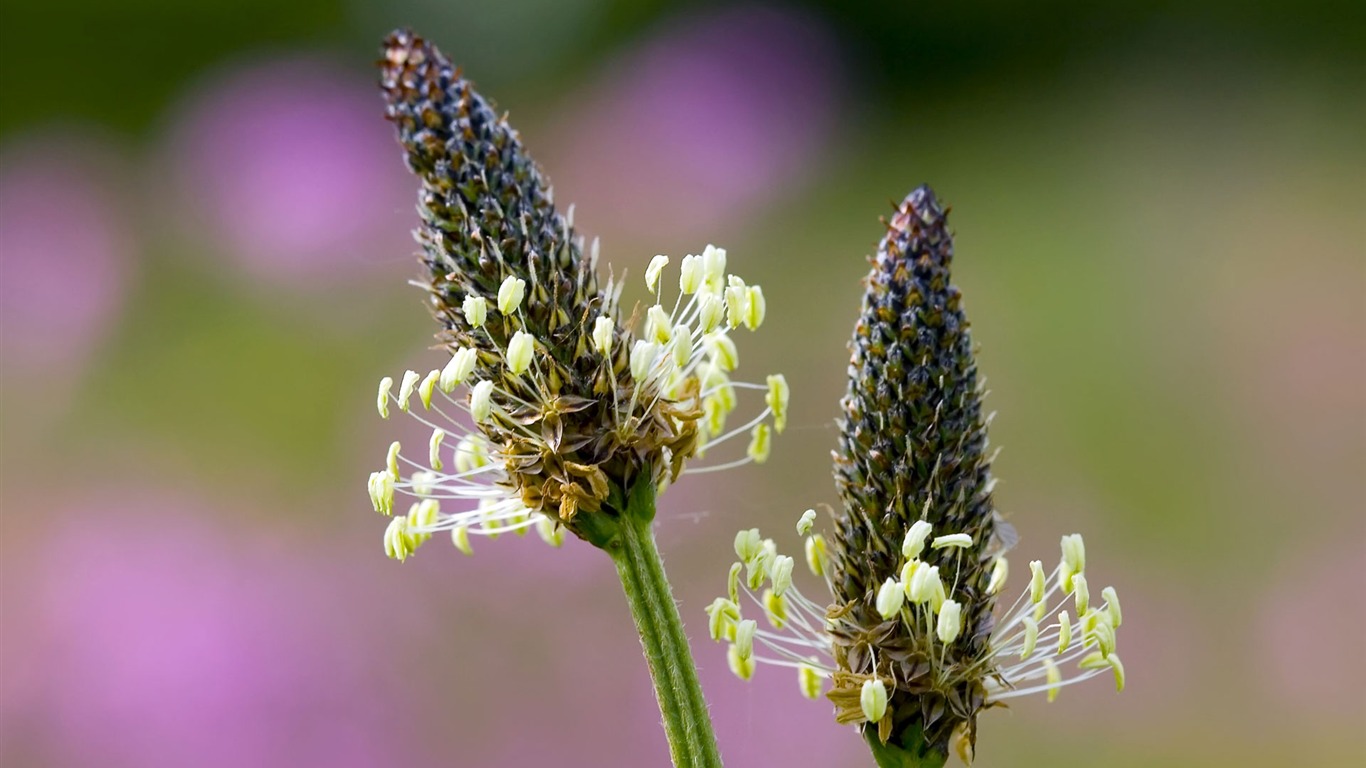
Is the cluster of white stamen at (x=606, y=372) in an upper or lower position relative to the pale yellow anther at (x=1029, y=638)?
upper

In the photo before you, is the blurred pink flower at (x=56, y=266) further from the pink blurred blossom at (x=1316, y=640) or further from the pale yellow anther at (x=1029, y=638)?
the pale yellow anther at (x=1029, y=638)

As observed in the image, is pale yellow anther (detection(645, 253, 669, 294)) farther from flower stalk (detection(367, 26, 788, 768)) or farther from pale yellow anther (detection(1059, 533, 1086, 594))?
pale yellow anther (detection(1059, 533, 1086, 594))

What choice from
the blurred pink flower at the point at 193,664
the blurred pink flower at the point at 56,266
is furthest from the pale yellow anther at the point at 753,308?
the blurred pink flower at the point at 56,266

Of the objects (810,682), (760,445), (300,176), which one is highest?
(300,176)

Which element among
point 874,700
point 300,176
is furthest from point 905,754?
point 300,176

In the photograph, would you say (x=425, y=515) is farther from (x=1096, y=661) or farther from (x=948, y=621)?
(x=1096, y=661)
